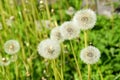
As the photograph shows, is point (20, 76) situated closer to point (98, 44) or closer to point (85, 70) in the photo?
point (85, 70)

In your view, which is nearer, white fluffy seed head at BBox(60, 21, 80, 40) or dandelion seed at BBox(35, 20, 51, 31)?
white fluffy seed head at BBox(60, 21, 80, 40)

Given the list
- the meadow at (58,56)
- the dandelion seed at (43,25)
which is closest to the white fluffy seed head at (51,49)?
the meadow at (58,56)

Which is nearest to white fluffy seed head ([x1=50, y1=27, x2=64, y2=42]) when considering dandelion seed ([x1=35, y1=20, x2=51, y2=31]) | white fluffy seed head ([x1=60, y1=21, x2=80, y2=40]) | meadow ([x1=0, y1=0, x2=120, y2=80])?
white fluffy seed head ([x1=60, y1=21, x2=80, y2=40])

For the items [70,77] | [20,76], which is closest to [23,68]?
[20,76]

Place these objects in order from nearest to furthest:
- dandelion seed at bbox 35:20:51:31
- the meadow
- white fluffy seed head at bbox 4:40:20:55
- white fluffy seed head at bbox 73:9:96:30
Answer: white fluffy seed head at bbox 73:9:96:30 → white fluffy seed head at bbox 4:40:20:55 → the meadow → dandelion seed at bbox 35:20:51:31

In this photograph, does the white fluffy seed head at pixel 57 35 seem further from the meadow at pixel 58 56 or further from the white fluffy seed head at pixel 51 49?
the meadow at pixel 58 56

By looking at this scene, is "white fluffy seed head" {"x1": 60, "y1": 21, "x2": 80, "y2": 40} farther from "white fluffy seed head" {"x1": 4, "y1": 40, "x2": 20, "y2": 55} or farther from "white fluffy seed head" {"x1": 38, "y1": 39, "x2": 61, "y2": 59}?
"white fluffy seed head" {"x1": 4, "y1": 40, "x2": 20, "y2": 55}

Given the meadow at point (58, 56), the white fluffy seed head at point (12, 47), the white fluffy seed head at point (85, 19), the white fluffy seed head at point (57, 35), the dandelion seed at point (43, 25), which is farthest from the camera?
the dandelion seed at point (43, 25)

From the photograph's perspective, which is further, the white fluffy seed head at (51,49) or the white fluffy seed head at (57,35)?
the white fluffy seed head at (57,35)

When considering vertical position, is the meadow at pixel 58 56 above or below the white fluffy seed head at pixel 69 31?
below

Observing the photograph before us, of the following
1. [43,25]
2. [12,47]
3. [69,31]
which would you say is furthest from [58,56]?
[43,25]

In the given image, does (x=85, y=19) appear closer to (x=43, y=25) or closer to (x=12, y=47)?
(x=12, y=47)
